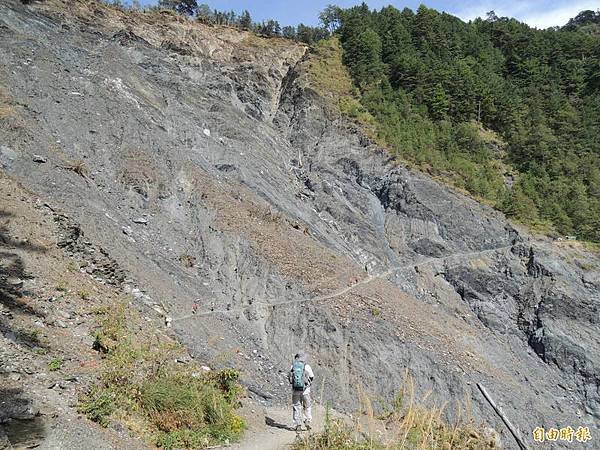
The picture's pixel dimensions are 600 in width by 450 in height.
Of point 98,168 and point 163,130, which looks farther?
A: point 163,130

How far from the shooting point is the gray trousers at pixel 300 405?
29.3ft

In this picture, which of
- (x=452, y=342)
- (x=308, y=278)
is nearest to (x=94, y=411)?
(x=308, y=278)

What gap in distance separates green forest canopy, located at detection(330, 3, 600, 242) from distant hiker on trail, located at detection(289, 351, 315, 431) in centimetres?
2479

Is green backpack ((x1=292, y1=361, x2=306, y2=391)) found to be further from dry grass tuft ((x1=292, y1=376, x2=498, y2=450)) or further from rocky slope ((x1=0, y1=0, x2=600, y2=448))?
dry grass tuft ((x1=292, y1=376, x2=498, y2=450))

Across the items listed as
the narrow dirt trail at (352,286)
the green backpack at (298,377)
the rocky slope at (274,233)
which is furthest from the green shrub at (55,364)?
the narrow dirt trail at (352,286)

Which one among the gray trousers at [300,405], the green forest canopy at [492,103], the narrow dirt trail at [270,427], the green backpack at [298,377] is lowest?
the narrow dirt trail at [270,427]

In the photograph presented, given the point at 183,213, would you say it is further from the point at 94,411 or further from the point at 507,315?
the point at 507,315

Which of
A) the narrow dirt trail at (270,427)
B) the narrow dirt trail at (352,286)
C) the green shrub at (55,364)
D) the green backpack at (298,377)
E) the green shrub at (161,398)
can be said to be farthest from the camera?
the narrow dirt trail at (352,286)

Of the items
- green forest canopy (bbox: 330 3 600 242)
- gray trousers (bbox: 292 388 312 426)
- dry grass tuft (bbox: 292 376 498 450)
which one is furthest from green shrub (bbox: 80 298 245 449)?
Result: green forest canopy (bbox: 330 3 600 242)

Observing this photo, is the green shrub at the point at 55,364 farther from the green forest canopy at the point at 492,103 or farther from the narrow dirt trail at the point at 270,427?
the green forest canopy at the point at 492,103

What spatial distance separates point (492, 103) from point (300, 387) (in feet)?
123

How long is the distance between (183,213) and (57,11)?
19296 mm

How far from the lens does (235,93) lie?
34469 mm

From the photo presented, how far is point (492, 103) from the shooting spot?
40.1 meters
